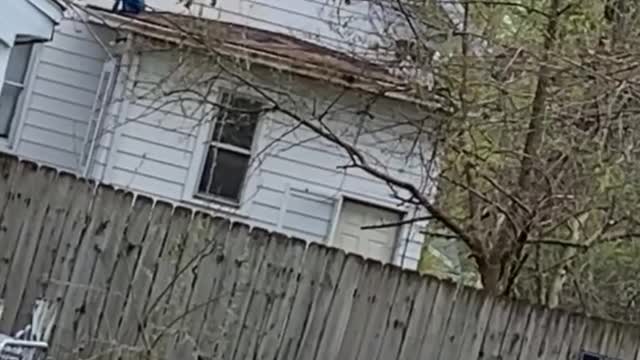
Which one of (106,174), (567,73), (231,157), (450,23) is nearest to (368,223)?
(231,157)

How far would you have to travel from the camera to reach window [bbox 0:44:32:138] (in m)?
12.4

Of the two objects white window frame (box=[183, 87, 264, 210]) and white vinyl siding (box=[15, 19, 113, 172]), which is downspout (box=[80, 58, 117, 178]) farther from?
white window frame (box=[183, 87, 264, 210])

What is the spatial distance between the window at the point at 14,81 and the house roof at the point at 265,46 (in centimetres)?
135

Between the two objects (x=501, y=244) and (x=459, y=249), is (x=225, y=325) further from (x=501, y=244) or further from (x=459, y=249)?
(x=459, y=249)

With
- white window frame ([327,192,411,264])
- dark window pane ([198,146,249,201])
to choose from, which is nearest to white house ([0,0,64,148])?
dark window pane ([198,146,249,201])

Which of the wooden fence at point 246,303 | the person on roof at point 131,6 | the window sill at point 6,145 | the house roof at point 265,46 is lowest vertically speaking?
the wooden fence at point 246,303

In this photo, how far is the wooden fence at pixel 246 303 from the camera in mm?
7789

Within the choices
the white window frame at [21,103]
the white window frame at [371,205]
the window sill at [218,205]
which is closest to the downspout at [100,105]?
the white window frame at [21,103]

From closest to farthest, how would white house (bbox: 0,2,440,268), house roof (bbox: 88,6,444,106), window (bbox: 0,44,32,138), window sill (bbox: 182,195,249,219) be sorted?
house roof (bbox: 88,6,444,106) → white house (bbox: 0,2,440,268) → window sill (bbox: 182,195,249,219) → window (bbox: 0,44,32,138)

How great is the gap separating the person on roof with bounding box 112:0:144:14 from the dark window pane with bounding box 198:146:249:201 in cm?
163

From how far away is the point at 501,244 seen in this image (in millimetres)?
8945

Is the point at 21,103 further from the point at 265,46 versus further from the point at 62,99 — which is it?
the point at 265,46

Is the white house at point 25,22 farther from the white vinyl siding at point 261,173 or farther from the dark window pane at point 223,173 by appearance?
the dark window pane at point 223,173

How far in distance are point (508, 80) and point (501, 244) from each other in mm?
1590
